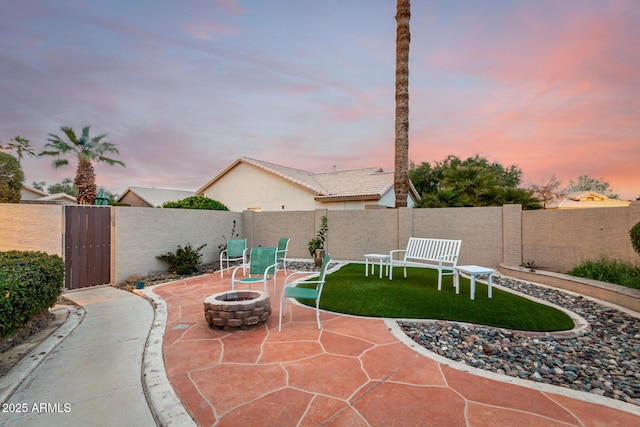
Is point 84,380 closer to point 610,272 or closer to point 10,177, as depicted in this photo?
point 610,272

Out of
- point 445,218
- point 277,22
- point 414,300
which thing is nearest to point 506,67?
point 445,218

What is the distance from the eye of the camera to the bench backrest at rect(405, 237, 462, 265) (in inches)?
250

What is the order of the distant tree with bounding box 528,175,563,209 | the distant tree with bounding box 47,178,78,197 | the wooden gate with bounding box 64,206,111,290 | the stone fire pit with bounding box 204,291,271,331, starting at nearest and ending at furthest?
the stone fire pit with bounding box 204,291,271,331
the wooden gate with bounding box 64,206,111,290
the distant tree with bounding box 528,175,563,209
the distant tree with bounding box 47,178,78,197

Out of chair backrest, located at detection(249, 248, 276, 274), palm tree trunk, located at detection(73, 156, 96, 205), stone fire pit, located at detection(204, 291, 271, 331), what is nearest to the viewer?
stone fire pit, located at detection(204, 291, 271, 331)

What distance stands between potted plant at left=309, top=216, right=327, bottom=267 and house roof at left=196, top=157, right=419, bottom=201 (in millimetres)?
4608

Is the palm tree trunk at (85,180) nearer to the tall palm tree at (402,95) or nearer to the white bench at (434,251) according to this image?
the tall palm tree at (402,95)

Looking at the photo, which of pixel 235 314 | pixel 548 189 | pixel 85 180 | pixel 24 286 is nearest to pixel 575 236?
pixel 235 314

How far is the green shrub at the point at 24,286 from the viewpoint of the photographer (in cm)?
301

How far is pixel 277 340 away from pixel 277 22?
9922 mm

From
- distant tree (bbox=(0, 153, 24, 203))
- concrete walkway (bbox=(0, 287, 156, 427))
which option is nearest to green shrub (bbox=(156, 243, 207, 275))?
concrete walkway (bbox=(0, 287, 156, 427))

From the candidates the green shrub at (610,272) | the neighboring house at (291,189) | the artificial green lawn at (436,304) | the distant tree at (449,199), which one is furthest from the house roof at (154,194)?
the green shrub at (610,272)

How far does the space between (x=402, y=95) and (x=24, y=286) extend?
33.9 feet

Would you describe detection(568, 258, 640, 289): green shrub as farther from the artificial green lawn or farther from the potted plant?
the potted plant

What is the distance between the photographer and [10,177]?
42.8ft
